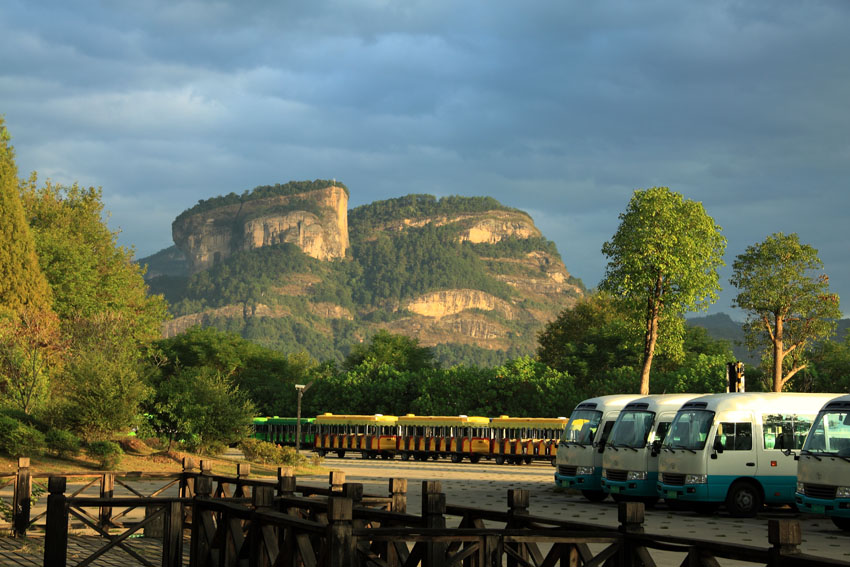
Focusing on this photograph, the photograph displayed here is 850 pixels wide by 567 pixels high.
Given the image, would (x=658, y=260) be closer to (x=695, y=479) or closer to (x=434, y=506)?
(x=695, y=479)

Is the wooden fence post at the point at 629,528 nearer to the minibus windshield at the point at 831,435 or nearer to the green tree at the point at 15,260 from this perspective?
the minibus windshield at the point at 831,435

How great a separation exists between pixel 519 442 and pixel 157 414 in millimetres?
22623

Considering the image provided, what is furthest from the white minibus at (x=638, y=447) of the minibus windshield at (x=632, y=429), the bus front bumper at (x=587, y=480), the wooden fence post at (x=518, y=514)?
the wooden fence post at (x=518, y=514)

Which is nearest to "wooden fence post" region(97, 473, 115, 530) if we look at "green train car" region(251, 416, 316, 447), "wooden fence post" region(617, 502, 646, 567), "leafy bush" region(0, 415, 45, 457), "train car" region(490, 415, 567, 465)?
"wooden fence post" region(617, 502, 646, 567)

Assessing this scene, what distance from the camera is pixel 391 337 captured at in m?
113

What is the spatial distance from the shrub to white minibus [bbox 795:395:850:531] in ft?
73.9

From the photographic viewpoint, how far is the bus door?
76.6 feet

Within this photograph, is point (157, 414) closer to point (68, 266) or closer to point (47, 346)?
point (47, 346)

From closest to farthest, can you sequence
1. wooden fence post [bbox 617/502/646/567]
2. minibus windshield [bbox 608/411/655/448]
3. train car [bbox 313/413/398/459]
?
wooden fence post [bbox 617/502/646/567] → minibus windshield [bbox 608/411/655/448] → train car [bbox 313/413/398/459]

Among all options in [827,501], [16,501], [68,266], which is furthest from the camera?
[68,266]

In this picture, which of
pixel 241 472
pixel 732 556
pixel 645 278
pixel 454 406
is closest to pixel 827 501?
pixel 241 472

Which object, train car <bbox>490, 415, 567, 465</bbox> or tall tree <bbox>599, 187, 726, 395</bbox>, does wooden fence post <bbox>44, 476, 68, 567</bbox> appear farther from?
train car <bbox>490, 415, 567, 465</bbox>

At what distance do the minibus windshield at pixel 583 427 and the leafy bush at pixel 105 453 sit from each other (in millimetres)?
14498

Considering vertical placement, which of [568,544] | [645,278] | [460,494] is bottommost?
[460,494]
